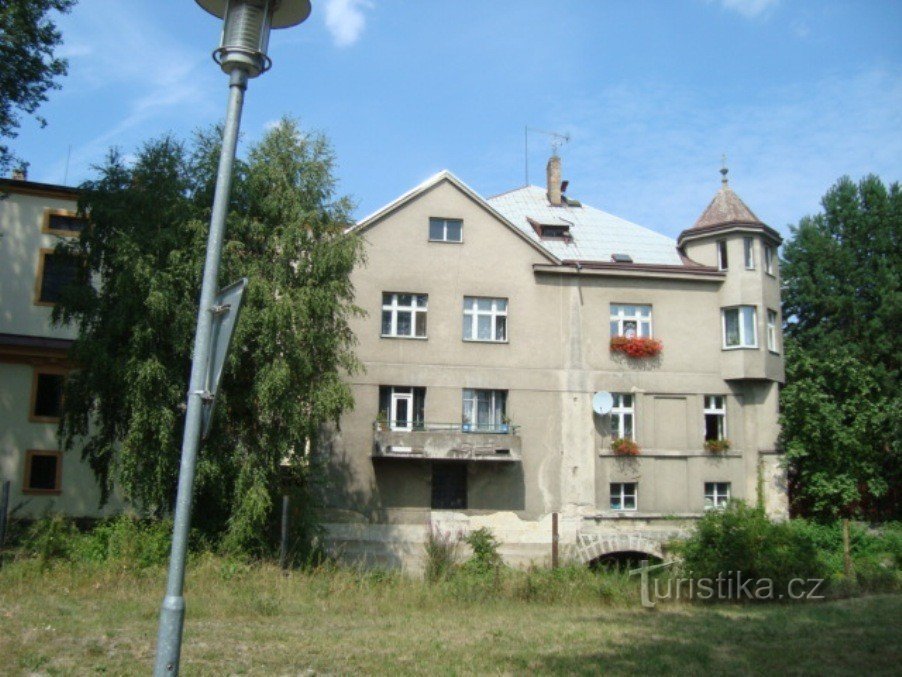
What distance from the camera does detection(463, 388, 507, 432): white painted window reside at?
2588 cm

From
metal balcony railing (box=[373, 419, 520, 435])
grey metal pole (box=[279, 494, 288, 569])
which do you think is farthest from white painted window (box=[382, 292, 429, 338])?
grey metal pole (box=[279, 494, 288, 569])

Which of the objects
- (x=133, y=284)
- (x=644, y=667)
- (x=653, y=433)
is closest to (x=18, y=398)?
(x=133, y=284)

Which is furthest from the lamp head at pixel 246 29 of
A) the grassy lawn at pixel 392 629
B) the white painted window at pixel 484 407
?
the white painted window at pixel 484 407

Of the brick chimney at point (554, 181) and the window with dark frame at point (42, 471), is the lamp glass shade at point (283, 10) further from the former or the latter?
the brick chimney at point (554, 181)

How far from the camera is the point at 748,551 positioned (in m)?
18.6

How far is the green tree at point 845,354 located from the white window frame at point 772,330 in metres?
1.86

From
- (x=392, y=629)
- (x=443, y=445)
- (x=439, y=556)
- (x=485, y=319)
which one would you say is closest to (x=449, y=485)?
(x=443, y=445)

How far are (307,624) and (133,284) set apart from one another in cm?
943

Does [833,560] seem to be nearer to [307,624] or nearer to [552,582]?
[552,582]

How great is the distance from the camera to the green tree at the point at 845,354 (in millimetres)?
27812

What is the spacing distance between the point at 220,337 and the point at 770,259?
89.9 feet

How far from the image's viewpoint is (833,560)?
24781 mm

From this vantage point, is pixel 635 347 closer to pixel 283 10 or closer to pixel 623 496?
pixel 623 496

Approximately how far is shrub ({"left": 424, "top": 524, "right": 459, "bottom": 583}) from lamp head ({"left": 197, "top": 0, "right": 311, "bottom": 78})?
1483 cm
